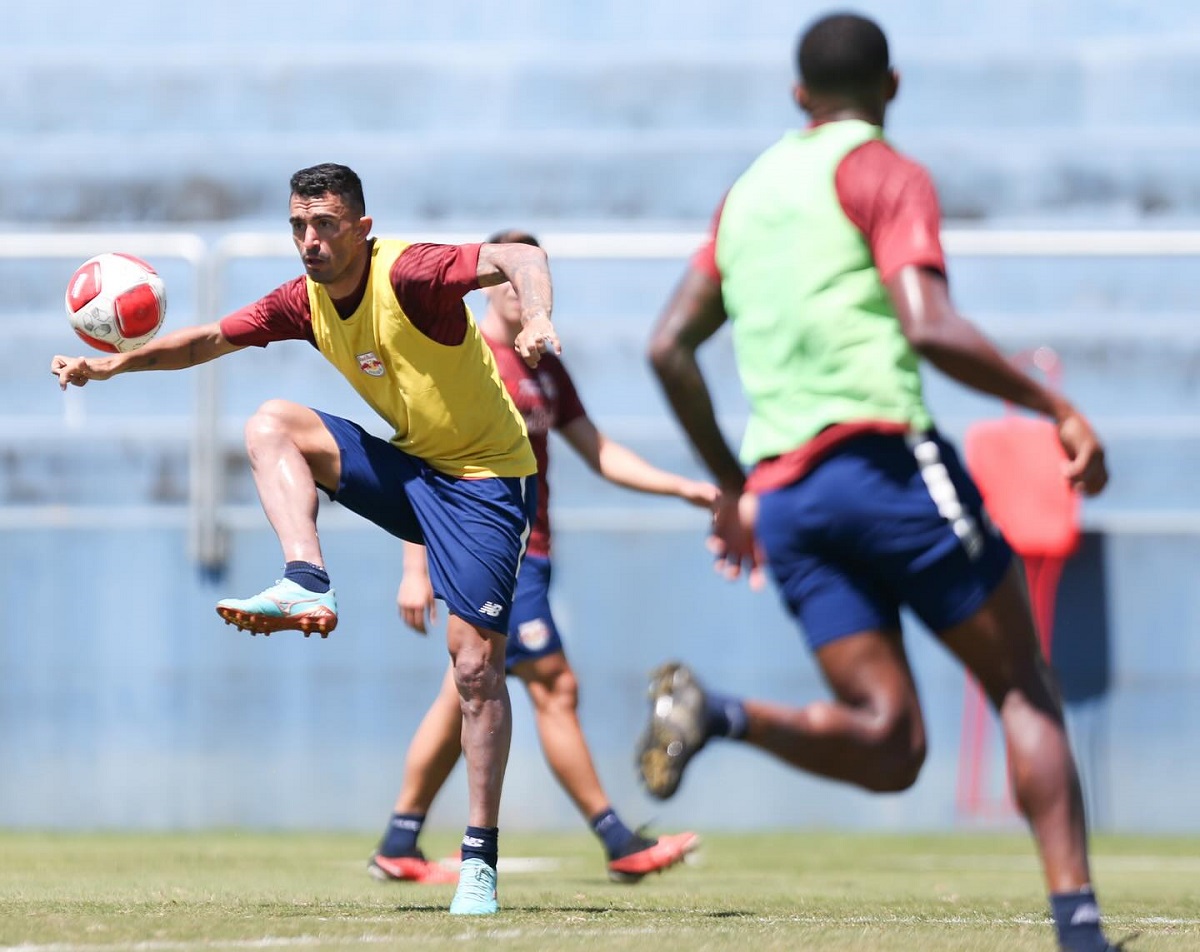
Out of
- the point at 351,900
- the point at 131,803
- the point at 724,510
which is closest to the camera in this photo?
the point at 724,510

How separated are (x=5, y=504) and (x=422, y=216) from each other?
12.9 ft

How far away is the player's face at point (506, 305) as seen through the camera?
7.12 m

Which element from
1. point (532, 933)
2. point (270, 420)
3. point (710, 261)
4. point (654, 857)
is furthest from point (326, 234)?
point (654, 857)

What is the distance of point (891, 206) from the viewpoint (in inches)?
150

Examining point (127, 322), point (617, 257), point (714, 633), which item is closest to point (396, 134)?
point (617, 257)

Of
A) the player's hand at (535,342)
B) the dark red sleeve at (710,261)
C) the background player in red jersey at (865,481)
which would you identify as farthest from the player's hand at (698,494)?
the background player in red jersey at (865,481)

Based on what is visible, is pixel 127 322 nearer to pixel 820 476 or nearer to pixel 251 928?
pixel 251 928

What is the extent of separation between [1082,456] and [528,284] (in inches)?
68.6

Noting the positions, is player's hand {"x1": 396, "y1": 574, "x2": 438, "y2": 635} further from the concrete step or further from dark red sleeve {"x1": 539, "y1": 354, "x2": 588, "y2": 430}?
the concrete step

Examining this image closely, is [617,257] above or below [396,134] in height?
below

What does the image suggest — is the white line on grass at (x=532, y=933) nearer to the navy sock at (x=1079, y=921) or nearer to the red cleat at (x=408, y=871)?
the navy sock at (x=1079, y=921)

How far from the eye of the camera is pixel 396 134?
47.9ft

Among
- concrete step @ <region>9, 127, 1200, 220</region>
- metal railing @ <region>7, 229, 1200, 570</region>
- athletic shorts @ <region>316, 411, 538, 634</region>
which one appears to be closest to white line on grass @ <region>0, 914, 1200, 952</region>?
athletic shorts @ <region>316, 411, 538, 634</region>

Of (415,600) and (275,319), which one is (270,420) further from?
(415,600)
